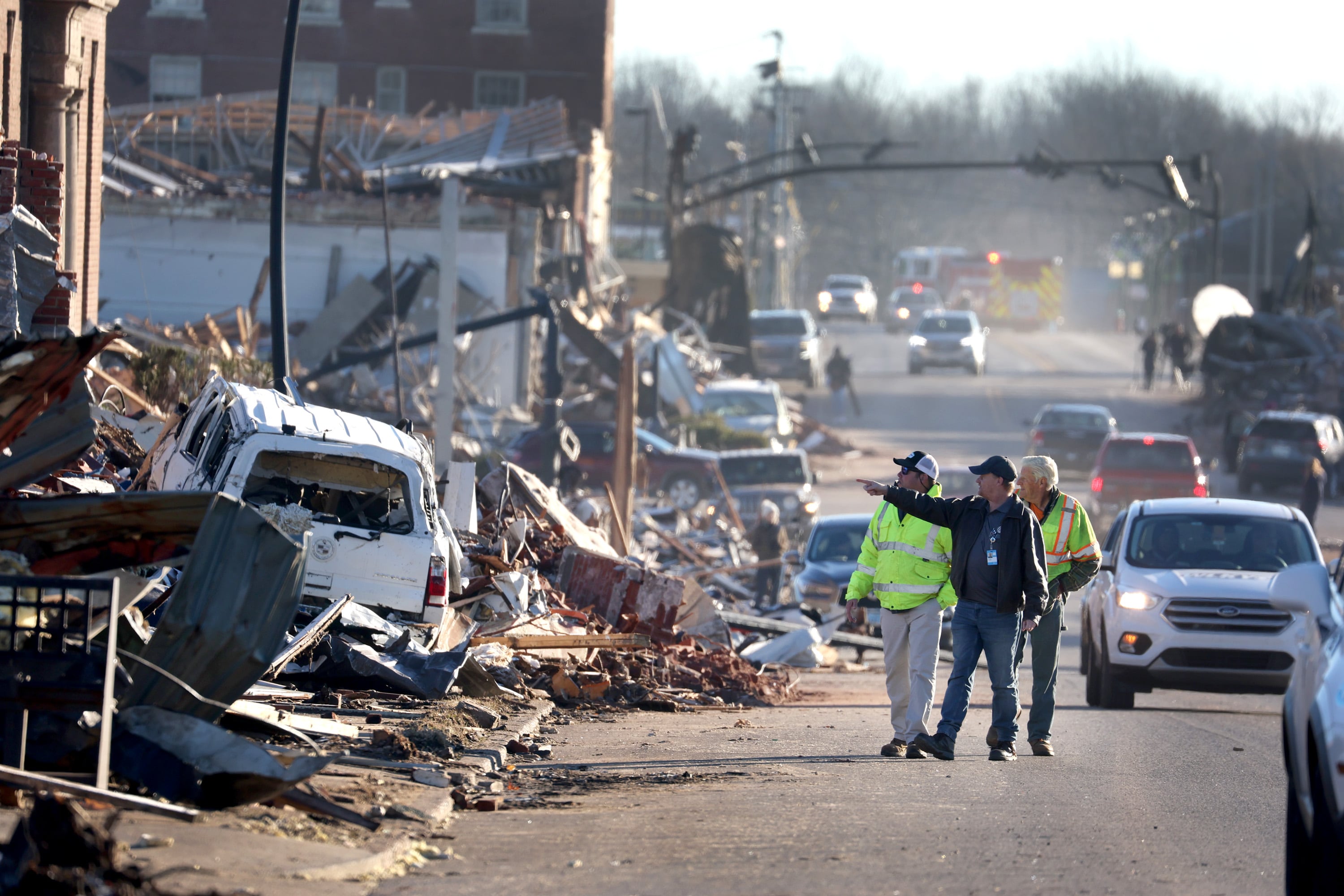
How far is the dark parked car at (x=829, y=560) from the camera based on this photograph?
19.6 metres

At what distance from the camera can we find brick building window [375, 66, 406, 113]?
5438 centimetres

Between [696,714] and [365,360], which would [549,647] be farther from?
[365,360]

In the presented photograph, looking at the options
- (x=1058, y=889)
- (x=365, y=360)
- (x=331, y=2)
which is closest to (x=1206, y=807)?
(x=1058, y=889)

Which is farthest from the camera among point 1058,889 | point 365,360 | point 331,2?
point 331,2

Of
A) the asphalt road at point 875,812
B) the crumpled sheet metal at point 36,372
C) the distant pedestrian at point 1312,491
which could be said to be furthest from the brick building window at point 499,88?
the crumpled sheet metal at point 36,372

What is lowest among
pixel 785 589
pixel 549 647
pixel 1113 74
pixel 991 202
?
pixel 785 589

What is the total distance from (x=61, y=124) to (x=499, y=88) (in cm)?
3763

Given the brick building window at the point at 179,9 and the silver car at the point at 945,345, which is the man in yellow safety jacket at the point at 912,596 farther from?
the brick building window at the point at 179,9

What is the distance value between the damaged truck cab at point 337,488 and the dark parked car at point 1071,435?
26341mm

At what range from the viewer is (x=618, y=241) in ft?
278

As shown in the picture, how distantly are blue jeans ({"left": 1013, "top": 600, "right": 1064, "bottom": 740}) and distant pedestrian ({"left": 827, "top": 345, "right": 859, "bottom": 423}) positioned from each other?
36693mm

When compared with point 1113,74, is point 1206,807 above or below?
below

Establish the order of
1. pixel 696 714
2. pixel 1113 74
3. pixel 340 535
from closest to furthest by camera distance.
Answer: pixel 340 535 < pixel 696 714 < pixel 1113 74

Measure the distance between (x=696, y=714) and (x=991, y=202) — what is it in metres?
120
